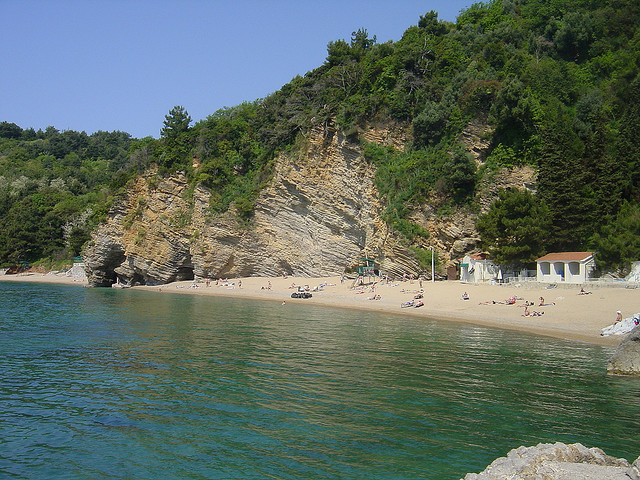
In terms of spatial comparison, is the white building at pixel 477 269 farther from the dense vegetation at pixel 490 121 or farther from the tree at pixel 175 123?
the tree at pixel 175 123

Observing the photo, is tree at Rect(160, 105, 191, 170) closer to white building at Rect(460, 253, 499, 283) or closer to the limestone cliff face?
the limestone cliff face

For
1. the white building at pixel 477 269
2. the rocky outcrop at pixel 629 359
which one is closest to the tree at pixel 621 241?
the white building at pixel 477 269

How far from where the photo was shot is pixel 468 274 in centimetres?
3591

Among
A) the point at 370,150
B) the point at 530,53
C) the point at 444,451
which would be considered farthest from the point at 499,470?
the point at 530,53

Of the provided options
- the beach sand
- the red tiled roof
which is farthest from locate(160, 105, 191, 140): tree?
the red tiled roof

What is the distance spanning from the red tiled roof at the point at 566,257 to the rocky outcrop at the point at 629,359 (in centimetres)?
1494

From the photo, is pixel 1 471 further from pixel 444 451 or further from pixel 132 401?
pixel 444 451

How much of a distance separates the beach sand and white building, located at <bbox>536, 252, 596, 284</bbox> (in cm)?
100

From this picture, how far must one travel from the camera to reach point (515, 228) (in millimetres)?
31469

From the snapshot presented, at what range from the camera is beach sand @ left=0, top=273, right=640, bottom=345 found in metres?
23.4

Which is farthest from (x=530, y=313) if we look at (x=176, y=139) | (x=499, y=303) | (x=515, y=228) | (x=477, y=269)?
(x=176, y=139)

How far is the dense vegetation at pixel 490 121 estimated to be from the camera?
3167 centimetres

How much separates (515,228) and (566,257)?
3.52m

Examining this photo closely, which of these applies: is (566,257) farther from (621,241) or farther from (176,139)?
(176,139)
